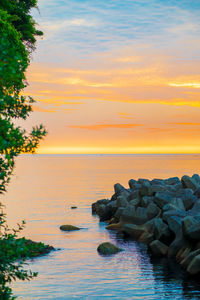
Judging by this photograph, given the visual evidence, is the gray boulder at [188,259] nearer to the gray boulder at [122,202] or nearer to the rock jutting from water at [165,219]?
the rock jutting from water at [165,219]

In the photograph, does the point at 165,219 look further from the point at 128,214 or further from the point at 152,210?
the point at 128,214

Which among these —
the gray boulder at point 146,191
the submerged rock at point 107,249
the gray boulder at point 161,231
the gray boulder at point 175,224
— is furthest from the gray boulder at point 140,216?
the gray boulder at point 175,224

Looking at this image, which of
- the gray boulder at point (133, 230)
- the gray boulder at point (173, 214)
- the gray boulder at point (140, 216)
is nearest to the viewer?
the gray boulder at point (173, 214)

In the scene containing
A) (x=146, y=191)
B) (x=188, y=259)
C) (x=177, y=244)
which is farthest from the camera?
(x=146, y=191)

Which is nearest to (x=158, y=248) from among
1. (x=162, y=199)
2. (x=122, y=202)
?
(x=162, y=199)

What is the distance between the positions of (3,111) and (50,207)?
1974 inches

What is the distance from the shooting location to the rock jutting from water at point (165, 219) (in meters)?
23.5

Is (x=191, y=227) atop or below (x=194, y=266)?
atop

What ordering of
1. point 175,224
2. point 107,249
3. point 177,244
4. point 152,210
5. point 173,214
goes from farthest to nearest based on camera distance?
point 152,210
point 107,249
point 173,214
point 175,224
point 177,244

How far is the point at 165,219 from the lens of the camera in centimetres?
2716

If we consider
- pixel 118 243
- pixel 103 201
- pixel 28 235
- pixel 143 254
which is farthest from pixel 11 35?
pixel 103 201

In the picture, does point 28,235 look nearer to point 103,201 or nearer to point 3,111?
point 103,201

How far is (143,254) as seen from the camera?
2781 centimetres

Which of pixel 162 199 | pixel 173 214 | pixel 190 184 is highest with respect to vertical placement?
pixel 190 184
